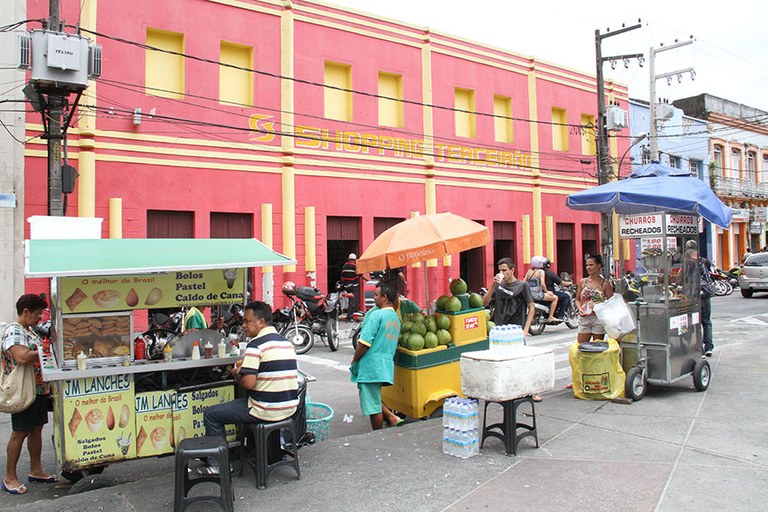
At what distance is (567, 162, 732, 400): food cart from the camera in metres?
6.96

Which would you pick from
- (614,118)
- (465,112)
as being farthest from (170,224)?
(614,118)

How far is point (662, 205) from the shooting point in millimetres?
6801

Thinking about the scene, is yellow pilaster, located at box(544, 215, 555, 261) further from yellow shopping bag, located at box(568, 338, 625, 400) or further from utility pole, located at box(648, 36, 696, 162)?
yellow shopping bag, located at box(568, 338, 625, 400)

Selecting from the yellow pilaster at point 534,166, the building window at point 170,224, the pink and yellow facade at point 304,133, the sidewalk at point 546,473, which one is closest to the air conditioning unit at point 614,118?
the pink and yellow facade at point 304,133

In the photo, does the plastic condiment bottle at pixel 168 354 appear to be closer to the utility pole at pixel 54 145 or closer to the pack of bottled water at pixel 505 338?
the pack of bottled water at pixel 505 338

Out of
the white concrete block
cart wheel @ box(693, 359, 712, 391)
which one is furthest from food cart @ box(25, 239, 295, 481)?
cart wheel @ box(693, 359, 712, 391)

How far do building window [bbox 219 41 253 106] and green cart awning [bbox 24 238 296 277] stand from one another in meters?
11.0

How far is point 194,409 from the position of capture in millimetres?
5266

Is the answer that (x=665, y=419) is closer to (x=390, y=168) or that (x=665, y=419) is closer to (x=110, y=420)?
(x=110, y=420)

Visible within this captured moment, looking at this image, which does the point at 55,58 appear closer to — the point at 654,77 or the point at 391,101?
the point at 391,101

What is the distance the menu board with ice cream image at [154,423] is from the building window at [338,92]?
13.3 metres

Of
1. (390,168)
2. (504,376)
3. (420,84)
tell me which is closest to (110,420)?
(504,376)

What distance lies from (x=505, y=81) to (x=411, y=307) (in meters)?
16.4

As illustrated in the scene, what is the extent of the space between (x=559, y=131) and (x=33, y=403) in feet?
72.1
